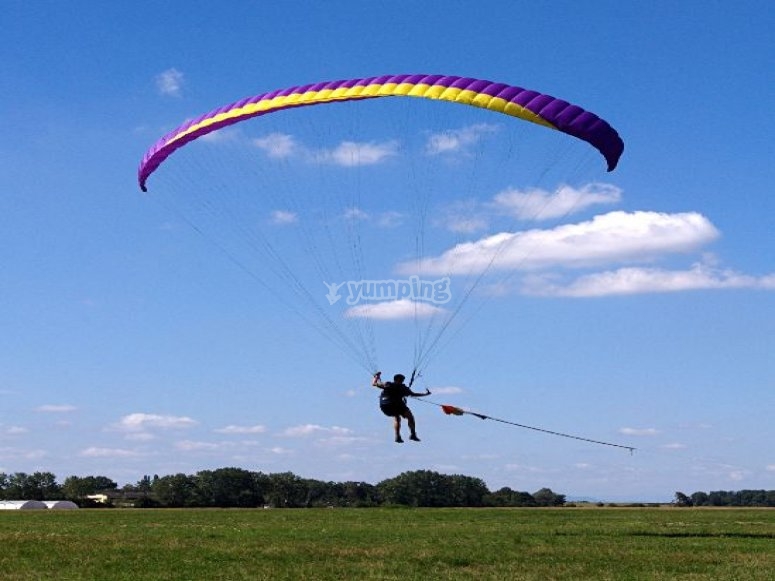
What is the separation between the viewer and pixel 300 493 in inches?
5084

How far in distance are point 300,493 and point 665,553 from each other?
4292 inches

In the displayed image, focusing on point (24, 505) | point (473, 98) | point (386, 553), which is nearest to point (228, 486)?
point (24, 505)

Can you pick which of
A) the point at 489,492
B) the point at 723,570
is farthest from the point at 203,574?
the point at 489,492

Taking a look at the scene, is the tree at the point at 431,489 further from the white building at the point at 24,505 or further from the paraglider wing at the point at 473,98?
the paraglider wing at the point at 473,98

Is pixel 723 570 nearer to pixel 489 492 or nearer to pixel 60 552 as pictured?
→ pixel 60 552

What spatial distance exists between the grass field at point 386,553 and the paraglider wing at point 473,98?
9.10 meters

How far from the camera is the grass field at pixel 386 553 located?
19.3m

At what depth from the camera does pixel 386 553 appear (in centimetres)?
2281

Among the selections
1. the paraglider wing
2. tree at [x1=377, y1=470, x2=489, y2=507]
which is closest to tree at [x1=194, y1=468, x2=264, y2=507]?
tree at [x1=377, y1=470, x2=489, y2=507]

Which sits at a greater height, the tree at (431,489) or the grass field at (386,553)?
the tree at (431,489)

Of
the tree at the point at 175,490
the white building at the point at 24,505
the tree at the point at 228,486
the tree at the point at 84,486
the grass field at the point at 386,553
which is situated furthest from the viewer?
the tree at the point at 84,486

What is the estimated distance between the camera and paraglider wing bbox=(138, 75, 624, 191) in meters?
22.3

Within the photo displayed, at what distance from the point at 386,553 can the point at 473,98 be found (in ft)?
33.8

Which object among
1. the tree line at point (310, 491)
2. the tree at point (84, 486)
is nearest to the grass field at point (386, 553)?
the tree line at point (310, 491)
